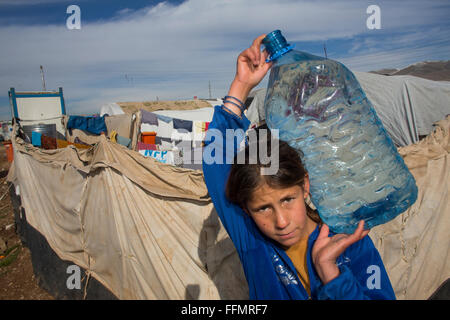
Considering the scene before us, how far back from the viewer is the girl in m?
0.92

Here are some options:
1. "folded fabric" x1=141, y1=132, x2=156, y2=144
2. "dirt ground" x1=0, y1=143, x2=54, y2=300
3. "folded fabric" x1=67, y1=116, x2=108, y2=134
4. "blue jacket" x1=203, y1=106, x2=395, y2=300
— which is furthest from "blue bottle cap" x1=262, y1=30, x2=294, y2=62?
"folded fabric" x1=67, y1=116, x2=108, y2=134

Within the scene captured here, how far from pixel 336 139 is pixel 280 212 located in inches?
25.8

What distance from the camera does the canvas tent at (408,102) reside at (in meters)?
5.84

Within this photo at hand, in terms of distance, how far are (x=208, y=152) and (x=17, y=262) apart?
6.59 metres

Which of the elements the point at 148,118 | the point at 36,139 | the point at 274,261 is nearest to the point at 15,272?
the point at 36,139

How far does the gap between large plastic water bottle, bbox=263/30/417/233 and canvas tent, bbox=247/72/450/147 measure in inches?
180

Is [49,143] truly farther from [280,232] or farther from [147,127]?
[280,232]

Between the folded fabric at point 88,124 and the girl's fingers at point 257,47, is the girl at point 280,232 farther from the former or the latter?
the folded fabric at point 88,124

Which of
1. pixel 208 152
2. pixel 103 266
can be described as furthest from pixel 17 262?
pixel 208 152

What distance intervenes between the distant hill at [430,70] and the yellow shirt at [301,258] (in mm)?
10815

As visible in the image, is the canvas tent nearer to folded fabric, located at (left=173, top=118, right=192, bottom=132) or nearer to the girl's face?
folded fabric, located at (left=173, top=118, right=192, bottom=132)

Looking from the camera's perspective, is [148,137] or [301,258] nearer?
[301,258]

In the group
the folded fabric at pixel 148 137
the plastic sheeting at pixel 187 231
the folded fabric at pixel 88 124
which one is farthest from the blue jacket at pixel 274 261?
the folded fabric at pixel 88 124

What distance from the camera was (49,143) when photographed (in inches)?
256
